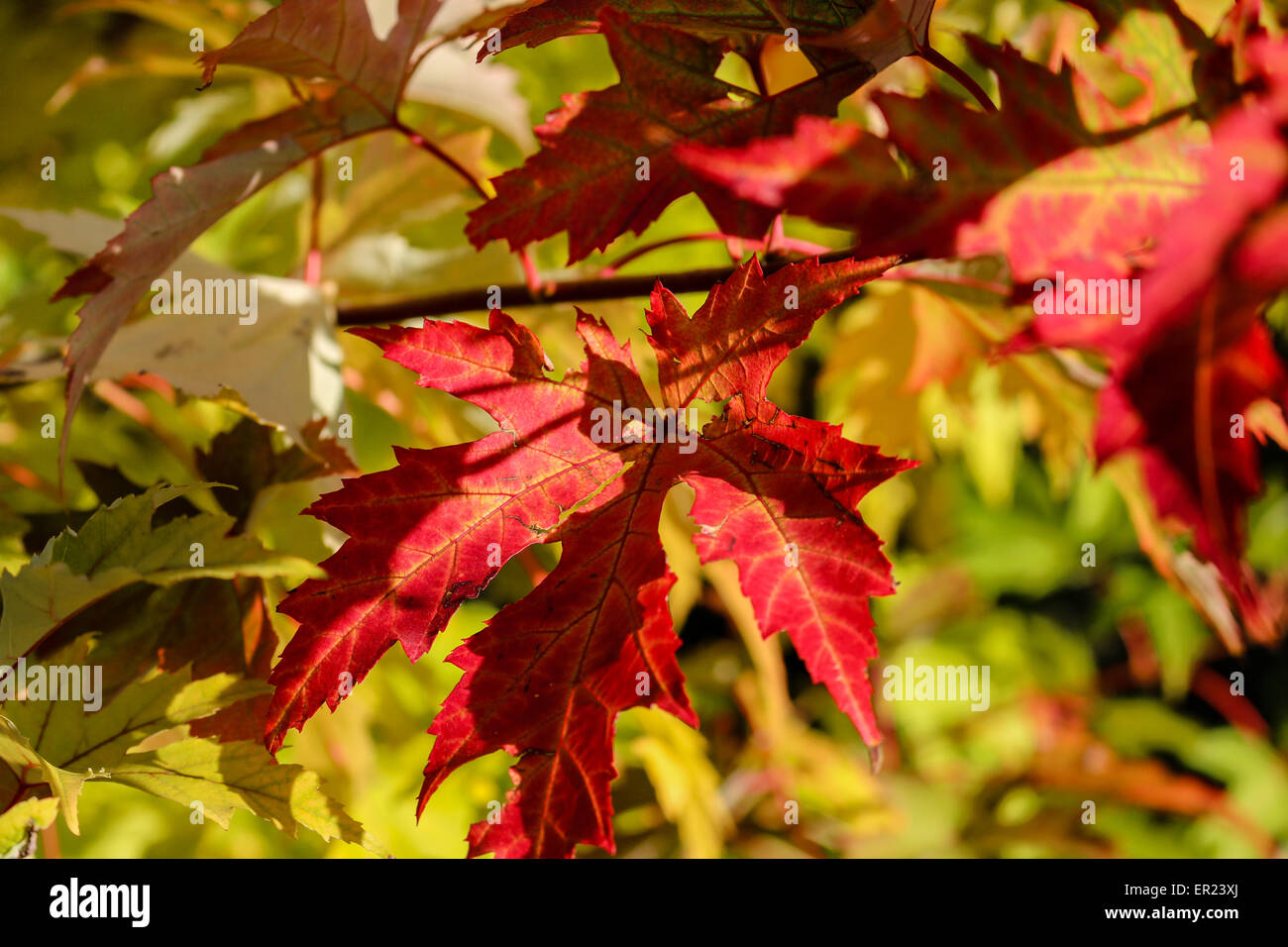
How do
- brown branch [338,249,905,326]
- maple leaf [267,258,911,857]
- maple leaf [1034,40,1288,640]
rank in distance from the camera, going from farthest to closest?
1. brown branch [338,249,905,326]
2. maple leaf [267,258,911,857]
3. maple leaf [1034,40,1288,640]

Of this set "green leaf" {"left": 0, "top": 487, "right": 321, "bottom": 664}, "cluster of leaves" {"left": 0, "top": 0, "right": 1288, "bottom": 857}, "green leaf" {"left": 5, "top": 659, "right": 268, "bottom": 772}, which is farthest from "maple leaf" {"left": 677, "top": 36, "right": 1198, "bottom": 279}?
"green leaf" {"left": 5, "top": 659, "right": 268, "bottom": 772}

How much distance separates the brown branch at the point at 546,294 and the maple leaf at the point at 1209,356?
28 centimetres

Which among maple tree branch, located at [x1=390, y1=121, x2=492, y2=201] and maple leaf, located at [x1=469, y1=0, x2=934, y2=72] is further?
maple tree branch, located at [x1=390, y1=121, x2=492, y2=201]

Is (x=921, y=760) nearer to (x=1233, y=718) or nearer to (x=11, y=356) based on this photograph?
(x=1233, y=718)

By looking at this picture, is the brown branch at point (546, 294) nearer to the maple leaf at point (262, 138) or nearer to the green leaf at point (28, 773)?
the maple leaf at point (262, 138)

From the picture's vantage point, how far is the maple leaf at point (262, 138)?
516mm

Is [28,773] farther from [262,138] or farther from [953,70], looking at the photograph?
[953,70]

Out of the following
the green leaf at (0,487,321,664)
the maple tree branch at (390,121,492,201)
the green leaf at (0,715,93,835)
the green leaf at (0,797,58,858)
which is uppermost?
the maple tree branch at (390,121,492,201)

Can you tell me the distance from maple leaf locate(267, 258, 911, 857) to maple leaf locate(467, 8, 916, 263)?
0.20 feet

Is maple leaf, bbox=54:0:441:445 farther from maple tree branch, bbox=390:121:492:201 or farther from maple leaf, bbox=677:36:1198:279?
maple leaf, bbox=677:36:1198:279

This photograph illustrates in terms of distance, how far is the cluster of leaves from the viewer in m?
0.37

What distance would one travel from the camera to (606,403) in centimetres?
51
